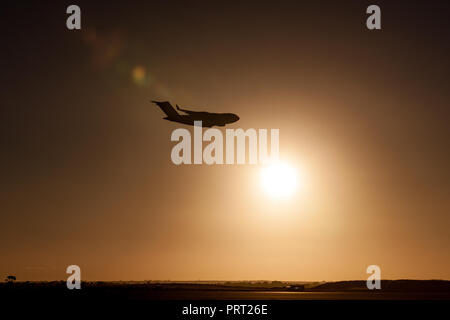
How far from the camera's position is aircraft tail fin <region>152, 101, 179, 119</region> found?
354ft

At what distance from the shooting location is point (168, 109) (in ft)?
359

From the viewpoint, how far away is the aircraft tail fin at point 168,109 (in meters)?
108

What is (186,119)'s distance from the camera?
4235 inches
